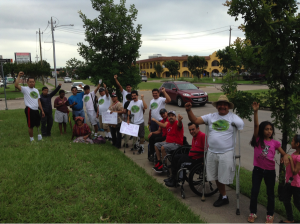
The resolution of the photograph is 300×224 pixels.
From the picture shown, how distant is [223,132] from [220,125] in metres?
0.12

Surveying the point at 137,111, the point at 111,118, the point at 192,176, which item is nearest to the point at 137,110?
the point at 137,111

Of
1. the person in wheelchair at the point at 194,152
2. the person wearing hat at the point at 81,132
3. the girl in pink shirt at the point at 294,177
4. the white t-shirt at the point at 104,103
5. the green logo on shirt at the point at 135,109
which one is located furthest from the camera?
the white t-shirt at the point at 104,103

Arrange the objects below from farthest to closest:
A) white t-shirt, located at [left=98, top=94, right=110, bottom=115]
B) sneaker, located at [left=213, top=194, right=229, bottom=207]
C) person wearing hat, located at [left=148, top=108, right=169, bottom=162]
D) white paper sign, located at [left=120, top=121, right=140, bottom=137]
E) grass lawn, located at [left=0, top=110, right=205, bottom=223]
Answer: white t-shirt, located at [left=98, top=94, right=110, bottom=115] < white paper sign, located at [left=120, top=121, right=140, bottom=137] < person wearing hat, located at [left=148, top=108, right=169, bottom=162] < sneaker, located at [left=213, top=194, right=229, bottom=207] < grass lawn, located at [left=0, top=110, right=205, bottom=223]

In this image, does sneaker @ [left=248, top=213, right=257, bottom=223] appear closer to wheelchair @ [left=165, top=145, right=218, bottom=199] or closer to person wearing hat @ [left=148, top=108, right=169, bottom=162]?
wheelchair @ [left=165, top=145, right=218, bottom=199]

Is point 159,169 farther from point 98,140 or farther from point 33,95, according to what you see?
point 33,95

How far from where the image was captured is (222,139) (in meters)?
3.89

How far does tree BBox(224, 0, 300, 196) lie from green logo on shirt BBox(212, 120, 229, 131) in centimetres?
80

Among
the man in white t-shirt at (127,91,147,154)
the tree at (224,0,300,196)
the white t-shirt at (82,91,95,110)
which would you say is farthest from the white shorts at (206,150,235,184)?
the white t-shirt at (82,91,95,110)

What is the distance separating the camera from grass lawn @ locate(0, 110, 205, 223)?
3410mm

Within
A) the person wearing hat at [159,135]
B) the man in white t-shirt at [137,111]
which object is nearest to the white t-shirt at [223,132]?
the person wearing hat at [159,135]

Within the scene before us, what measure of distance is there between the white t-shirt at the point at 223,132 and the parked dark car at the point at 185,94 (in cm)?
1324

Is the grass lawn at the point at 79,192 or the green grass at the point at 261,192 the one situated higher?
the grass lawn at the point at 79,192

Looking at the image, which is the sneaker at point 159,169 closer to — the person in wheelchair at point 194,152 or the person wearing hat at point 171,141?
the person wearing hat at point 171,141

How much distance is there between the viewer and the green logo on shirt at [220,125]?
3.88m
